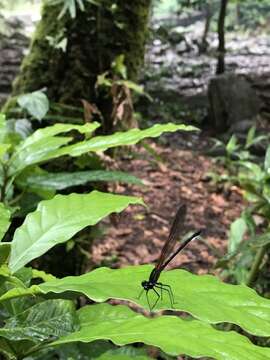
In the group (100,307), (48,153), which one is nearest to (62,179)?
(48,153)

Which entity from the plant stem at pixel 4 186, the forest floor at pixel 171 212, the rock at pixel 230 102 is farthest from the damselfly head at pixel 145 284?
the rock at pixel 230 102

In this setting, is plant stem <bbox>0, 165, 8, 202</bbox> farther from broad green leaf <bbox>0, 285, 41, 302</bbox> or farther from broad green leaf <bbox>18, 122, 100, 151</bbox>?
broad green leaf <bbox>0, 285, 41, 302</bbox>

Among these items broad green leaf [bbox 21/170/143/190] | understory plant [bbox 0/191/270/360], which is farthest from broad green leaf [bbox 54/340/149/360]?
broad green leaf [bbox 21/170/143/190]

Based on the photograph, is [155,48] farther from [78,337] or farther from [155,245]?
[78,337]

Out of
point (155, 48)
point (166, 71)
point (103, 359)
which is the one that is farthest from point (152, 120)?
point (103, 359)

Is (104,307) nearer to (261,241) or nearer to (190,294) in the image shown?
(190,294)

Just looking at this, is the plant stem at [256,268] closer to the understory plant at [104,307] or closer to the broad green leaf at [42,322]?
the understory plant at [104,307]
